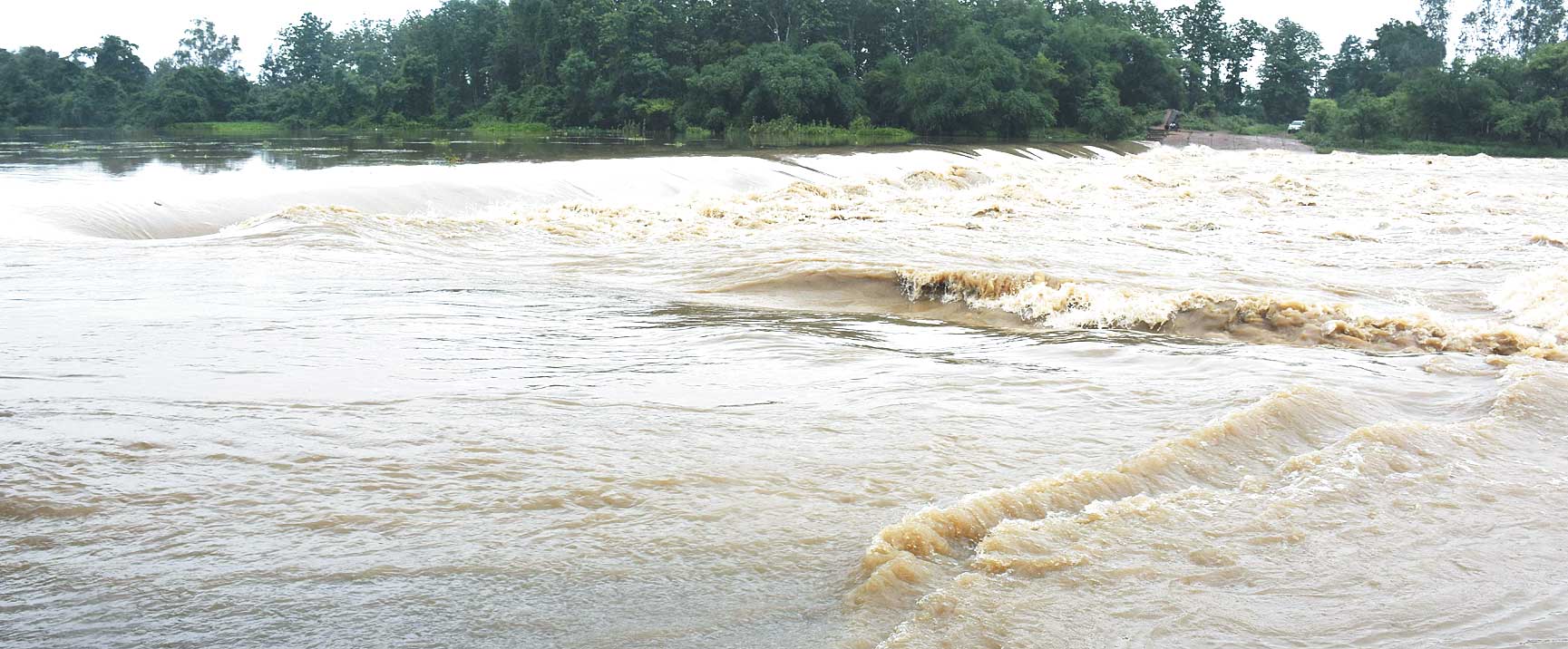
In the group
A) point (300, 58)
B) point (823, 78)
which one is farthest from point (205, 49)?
point (823, 78)

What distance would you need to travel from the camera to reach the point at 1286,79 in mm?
67312

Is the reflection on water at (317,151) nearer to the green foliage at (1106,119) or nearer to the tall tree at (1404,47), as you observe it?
the green foliage at (1106,119)

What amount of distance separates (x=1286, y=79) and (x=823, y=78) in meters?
39.6

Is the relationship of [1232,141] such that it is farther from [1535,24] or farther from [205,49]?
[205,49]

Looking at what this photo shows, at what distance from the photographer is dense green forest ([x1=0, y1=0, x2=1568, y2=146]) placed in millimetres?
43344

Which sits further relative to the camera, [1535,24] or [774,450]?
[1535,24]

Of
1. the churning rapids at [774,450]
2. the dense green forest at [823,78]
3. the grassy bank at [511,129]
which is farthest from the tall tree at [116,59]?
the churning rapids at [774,450]

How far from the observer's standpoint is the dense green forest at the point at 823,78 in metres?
43.3

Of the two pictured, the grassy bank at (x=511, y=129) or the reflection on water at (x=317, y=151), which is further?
the grassy bank at (x=511, y=129)

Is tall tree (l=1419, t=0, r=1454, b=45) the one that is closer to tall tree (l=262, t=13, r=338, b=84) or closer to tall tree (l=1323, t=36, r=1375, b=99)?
tall tree (l=1323, t=36, r=1375, b=99)

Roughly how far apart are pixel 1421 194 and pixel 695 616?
65.5 feet

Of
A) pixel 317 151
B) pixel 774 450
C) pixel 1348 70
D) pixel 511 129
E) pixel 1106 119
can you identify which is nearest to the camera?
pixel 774 450

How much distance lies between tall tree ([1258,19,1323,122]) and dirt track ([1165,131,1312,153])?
1667cm

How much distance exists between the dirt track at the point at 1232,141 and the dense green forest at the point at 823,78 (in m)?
1.76
